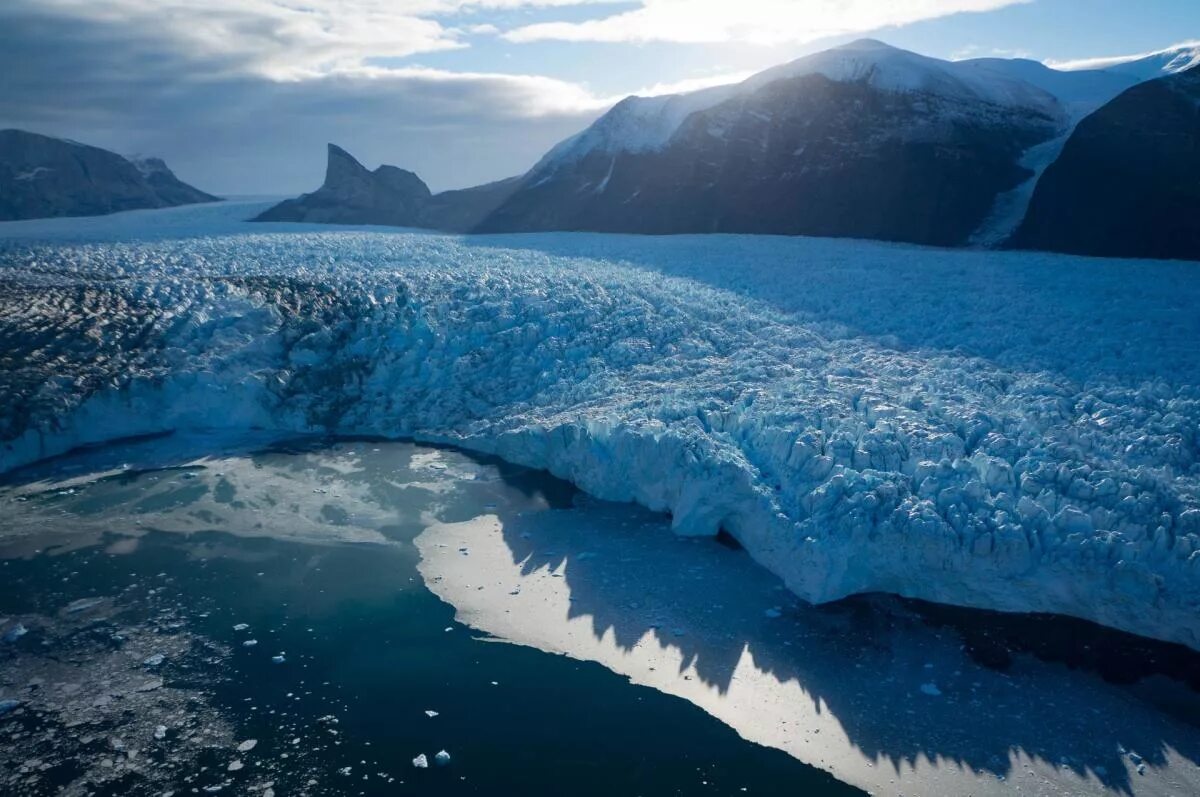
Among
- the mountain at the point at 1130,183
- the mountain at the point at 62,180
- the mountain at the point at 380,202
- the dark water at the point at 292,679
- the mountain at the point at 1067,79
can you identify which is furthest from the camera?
the mountain at the point at 380,202

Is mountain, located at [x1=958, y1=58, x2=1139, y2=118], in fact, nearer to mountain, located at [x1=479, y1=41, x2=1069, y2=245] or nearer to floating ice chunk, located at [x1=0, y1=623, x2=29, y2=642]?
mountain, located at [x1=479, y1=41, x2=1069, y2=245]

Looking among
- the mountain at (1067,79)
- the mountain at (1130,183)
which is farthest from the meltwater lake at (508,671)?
the mountain at (1067,79)

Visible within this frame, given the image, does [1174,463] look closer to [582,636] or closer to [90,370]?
[582,636]

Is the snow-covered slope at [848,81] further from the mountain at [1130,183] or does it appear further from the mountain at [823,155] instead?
the mountain at [1130,183]

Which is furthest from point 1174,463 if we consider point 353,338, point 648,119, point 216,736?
point 648,119

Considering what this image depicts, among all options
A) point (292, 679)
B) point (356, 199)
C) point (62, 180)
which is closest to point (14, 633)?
point (292, 679)

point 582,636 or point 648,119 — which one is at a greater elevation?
point 648,119
